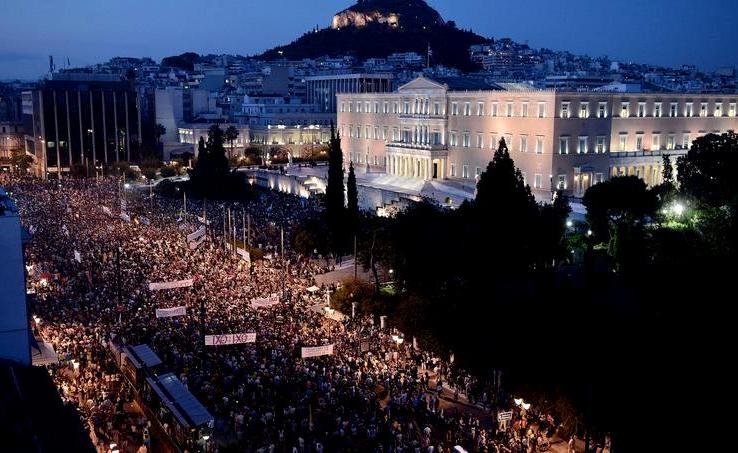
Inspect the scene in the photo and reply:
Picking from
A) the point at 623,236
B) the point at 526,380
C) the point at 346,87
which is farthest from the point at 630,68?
the point at 526,380

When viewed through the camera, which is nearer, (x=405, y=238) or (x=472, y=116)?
(x=405, y=238)

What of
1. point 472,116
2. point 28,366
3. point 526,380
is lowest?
point 526,380

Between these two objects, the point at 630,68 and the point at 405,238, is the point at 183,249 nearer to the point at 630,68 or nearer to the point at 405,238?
the point at 405,238

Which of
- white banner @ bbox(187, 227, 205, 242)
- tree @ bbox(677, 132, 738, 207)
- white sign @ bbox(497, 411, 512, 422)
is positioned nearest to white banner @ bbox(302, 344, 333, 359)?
white sign @ bbox(497, 411, 512, 422)

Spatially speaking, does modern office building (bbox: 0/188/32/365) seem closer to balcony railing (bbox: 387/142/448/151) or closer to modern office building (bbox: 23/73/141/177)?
balcony railing (bbox: 387/142/448/151)

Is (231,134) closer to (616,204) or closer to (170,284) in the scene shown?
(616,204)

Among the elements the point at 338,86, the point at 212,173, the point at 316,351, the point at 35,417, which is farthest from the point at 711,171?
the point at 338,86
